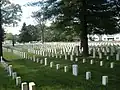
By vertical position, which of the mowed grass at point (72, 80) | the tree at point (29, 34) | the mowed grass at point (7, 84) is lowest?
the mowed grass at point (7, 84)

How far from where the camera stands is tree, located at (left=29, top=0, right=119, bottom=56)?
69.9ft

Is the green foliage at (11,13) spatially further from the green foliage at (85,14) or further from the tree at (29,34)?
the tree at (29,34)

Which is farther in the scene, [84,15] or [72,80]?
[84,15]

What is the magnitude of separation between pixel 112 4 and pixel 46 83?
43.7ft

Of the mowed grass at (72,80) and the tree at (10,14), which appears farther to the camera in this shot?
the tree at (10,14)

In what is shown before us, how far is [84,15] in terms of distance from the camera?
21.6 metres

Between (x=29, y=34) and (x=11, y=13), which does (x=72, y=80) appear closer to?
(x=11, y=13)

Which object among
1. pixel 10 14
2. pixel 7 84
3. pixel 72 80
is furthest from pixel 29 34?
pixel 7 84

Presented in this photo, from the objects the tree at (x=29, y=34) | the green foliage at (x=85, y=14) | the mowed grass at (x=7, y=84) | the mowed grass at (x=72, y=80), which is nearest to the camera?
the mowed grass at (x=72, y=80)

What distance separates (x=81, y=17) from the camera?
21562 millimetres

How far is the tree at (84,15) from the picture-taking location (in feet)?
69.9

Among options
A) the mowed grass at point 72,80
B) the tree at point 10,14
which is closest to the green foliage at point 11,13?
the tree at point 10,14

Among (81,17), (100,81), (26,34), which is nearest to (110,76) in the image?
(100,81)

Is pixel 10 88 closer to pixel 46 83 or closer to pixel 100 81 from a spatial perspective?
pixel 46 83
